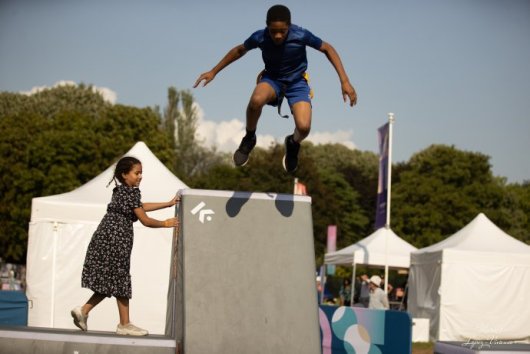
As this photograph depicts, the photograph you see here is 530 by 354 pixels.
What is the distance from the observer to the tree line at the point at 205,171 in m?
46.8

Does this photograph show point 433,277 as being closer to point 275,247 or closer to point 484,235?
point 484,235

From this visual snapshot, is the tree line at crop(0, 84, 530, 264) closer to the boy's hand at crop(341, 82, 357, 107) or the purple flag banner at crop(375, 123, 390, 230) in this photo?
the purple flag banner at crop(375, 123, 390, 230)

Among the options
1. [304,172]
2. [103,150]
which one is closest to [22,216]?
[103,150]

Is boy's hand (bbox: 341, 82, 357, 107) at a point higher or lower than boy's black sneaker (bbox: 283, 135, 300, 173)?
higher

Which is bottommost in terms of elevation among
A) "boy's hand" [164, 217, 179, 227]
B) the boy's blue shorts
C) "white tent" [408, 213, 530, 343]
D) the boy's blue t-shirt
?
"white tent" [408, 213, 530, 343]

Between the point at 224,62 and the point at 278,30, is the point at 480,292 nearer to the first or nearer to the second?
the point at 224,62

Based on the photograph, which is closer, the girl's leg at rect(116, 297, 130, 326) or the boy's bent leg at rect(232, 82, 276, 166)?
the girl's leg at rect(116, 297, 130, 326)

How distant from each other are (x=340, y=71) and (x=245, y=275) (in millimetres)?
2068

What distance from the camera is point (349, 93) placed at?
7664mm

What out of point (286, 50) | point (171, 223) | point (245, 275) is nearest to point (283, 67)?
point (286, 50)

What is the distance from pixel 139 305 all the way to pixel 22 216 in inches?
1271

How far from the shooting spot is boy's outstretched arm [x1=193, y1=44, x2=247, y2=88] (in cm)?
807

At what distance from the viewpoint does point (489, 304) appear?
2216cm

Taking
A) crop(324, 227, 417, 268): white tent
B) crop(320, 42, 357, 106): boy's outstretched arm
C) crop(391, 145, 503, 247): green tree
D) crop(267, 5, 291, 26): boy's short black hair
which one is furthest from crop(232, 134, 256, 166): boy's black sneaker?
crop(391, 145, 503, 247): green tree
